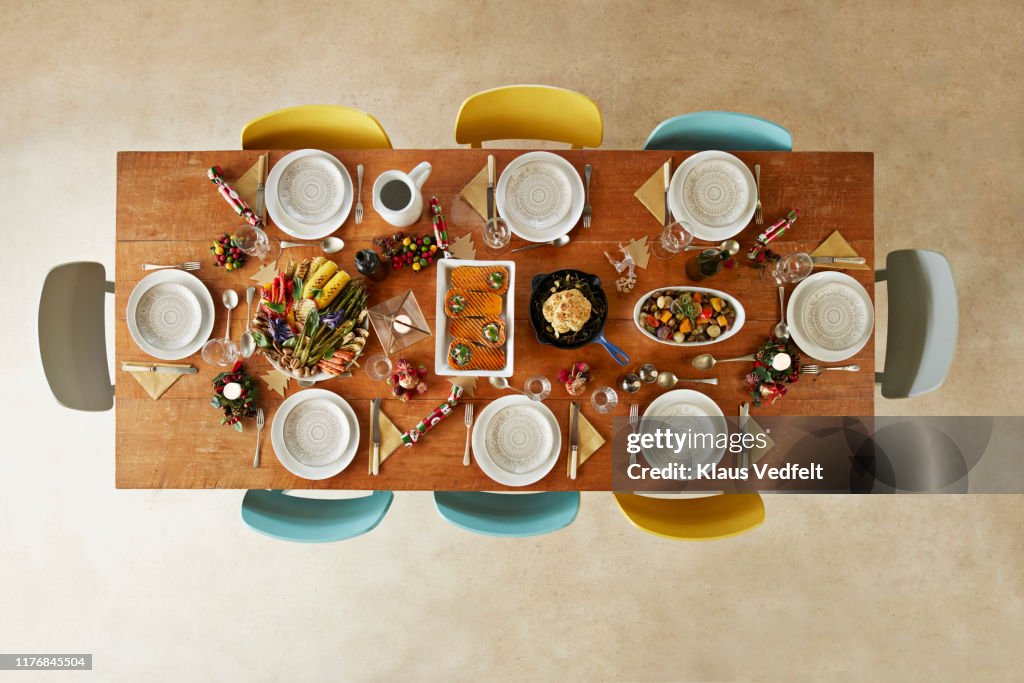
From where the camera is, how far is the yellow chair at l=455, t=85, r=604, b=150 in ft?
7.18

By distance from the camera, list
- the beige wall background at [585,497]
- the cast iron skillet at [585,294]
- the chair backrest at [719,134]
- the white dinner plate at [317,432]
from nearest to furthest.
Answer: the cast iron skillet at [585,294], the white dinner plate at [317,432], the chair backrest at [719,134], the beige wall background at [585,497]

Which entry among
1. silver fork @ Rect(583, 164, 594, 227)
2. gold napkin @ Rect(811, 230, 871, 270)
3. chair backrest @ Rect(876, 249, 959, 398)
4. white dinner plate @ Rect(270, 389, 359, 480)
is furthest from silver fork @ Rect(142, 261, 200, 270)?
chair backrest @ Rect(876, 249, 959, 398)

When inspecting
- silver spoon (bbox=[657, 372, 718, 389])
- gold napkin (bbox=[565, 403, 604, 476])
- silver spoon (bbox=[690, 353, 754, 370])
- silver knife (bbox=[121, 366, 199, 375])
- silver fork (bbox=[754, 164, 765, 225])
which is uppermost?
silver fork (bbox=[754, 164, 765, 225])

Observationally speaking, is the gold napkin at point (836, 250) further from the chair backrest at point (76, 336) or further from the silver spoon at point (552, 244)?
the chair backrest at point (76, 336)

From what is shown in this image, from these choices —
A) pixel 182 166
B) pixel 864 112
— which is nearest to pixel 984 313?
pixel 864 112

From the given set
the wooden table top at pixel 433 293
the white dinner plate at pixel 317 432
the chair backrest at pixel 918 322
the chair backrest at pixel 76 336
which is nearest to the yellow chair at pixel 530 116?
the wooden table top at pixel 433 293

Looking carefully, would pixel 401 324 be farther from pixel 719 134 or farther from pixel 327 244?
pixel 719 134

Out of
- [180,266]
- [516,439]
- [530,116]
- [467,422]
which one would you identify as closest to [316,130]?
[180,266]

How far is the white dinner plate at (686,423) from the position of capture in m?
1.96

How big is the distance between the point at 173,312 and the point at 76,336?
598 mm

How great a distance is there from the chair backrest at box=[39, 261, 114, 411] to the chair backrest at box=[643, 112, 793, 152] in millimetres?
2319

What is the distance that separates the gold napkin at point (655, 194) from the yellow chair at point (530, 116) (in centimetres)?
33

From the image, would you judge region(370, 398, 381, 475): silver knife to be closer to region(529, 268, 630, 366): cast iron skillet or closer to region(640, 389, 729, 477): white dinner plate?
region(529, 268, 630, 366): cast iron skillet

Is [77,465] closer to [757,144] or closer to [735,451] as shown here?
[735,451]
